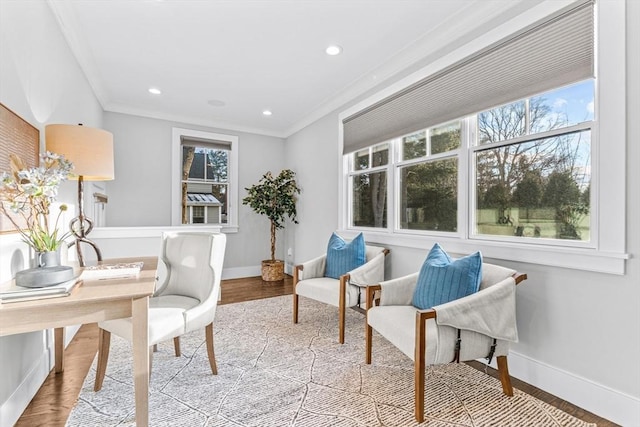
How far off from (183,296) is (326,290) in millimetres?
1180

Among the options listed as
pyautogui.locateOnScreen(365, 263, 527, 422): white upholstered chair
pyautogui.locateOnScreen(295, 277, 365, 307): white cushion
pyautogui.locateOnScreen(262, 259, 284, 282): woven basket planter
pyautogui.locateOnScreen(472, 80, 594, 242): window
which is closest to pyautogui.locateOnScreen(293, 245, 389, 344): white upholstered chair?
pyautogui.locateOnScreen(295, 277, 365, 307): white cushion

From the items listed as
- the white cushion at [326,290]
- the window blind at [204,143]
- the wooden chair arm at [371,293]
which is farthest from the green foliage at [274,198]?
the wooden chair arm at [371,293]

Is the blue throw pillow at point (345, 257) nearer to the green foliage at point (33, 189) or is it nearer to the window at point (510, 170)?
the window at point (510, 170)

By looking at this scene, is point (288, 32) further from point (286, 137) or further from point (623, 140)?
point (286, 137)

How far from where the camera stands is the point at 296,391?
1893 millimetres

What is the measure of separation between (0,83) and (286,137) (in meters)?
4.22

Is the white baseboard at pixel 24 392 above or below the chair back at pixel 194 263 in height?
below

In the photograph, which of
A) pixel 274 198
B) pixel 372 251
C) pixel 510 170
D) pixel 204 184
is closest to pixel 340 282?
pixel 372 251

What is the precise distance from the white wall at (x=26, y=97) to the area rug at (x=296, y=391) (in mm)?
299

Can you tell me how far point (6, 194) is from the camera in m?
1.52

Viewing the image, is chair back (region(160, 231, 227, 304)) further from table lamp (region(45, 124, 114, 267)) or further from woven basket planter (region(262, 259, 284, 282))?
woven basket planter (region(262, 259, 284, 282))

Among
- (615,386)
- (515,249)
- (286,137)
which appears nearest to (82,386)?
(515,249)

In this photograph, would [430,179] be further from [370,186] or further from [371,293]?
[371,293]

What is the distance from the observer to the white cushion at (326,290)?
2.70m
